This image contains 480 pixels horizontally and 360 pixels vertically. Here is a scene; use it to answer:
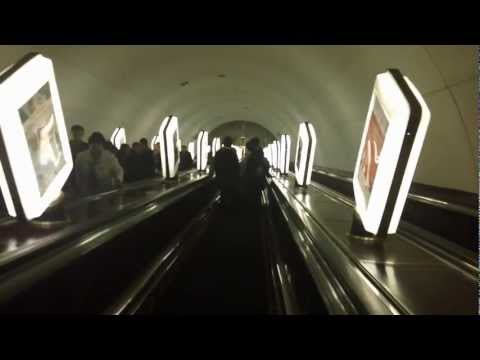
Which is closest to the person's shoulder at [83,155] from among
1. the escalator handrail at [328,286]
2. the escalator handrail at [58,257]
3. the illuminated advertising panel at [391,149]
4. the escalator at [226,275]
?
the escalator handrail at [58,257]

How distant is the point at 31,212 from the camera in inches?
118

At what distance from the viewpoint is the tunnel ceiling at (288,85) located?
5457 millimetres

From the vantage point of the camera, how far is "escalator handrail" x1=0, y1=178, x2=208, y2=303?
81.7 inches

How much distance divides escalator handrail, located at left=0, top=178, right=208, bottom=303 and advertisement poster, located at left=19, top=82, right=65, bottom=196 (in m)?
0.55

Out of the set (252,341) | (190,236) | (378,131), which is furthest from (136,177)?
(252,341)

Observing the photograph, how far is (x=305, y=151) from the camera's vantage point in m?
7.67

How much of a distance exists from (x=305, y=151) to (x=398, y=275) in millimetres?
5447

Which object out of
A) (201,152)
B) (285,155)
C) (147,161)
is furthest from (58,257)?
(201,152)

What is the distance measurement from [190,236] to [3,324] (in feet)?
19.0

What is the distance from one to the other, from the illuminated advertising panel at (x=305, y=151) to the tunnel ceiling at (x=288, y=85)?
1652 millimetres

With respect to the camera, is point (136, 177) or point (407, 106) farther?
point (136, 177)

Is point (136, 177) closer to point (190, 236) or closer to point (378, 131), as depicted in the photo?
point (190, 236)

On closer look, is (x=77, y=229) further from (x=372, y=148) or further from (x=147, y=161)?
(x=147, y=161)

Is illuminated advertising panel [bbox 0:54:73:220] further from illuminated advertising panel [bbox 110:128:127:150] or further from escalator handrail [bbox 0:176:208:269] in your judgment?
illuminated advertising panel [bbox 110:128:127:150]
